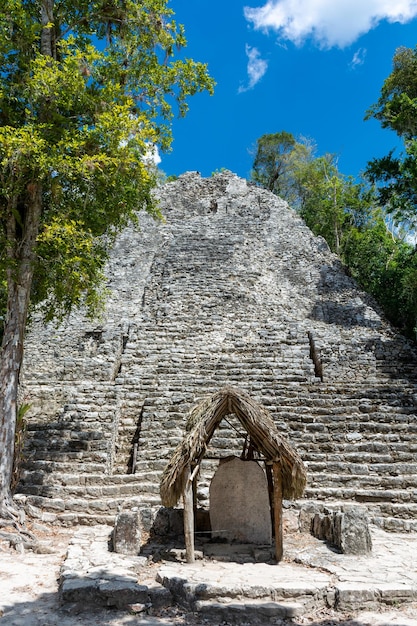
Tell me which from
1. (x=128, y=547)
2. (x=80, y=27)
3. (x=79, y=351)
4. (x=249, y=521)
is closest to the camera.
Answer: (x=128, y=547)

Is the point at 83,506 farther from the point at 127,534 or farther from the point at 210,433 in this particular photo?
the point at 210,433

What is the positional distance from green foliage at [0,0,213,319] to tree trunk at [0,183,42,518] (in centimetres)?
7

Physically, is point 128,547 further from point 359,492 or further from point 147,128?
point 147,128

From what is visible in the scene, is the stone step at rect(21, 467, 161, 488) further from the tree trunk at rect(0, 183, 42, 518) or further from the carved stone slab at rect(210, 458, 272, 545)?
the carved stone slab at rect(210, 458, 272, 545)

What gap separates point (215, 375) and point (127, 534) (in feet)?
17.6

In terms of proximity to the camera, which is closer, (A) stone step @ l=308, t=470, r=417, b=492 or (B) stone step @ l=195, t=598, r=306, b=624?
(B) stone step @ l=195, t=598, r=306, b=624

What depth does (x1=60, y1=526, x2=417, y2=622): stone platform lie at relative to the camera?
393cm

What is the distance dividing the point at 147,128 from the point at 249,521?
19.3ft

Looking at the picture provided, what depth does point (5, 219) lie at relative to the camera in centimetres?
731

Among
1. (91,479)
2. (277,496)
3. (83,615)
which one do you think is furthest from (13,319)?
(277,496)

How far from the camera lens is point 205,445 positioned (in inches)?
203

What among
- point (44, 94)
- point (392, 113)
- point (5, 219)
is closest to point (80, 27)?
point (44, 94)

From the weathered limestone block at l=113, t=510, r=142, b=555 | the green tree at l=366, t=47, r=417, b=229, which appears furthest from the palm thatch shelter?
the green tree at l=366, t=47, r=417, b=229

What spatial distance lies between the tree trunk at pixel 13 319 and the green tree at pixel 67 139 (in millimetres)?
15
